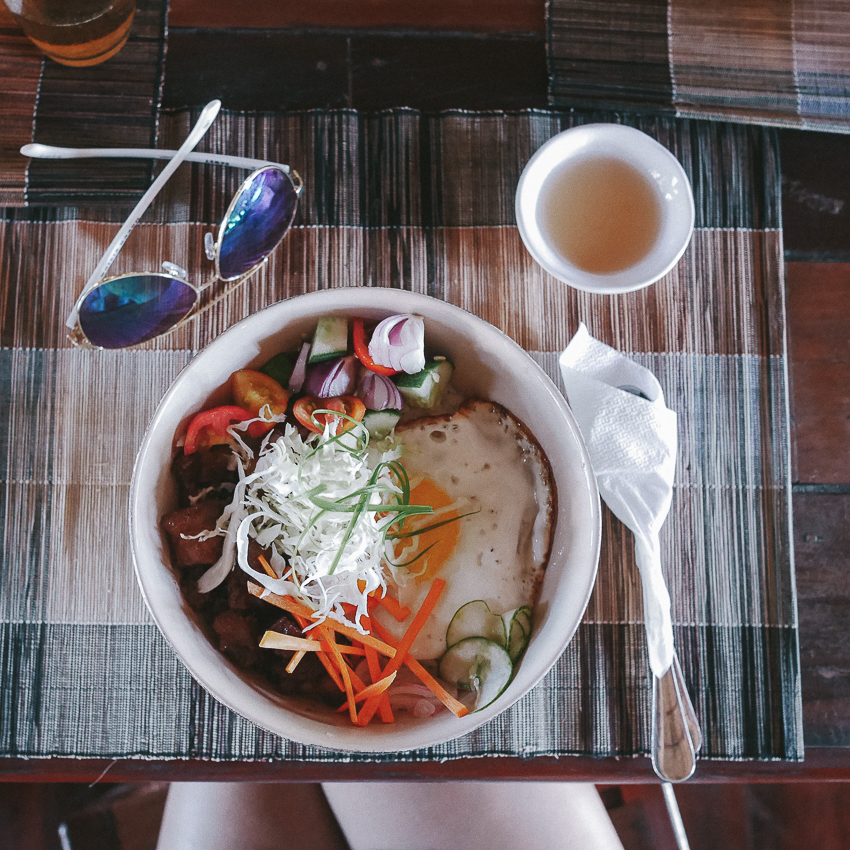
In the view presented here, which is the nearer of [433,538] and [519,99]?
[433,538]

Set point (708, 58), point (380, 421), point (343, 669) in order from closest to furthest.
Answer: point (343, 669) < point (380, 421) < point (708, 58)

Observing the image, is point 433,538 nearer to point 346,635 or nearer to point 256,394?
point 346,635

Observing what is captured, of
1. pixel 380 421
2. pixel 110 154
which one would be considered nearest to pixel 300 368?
pixel 380 421

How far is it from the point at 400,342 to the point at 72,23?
0.72 meters

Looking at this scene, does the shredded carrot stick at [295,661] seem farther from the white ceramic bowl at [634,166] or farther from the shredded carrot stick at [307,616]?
the white ceramic bowl at [634,166]

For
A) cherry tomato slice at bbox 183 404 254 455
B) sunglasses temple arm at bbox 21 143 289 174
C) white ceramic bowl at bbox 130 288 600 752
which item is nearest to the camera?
white ceramic bowl at bbox 130 288 600 752

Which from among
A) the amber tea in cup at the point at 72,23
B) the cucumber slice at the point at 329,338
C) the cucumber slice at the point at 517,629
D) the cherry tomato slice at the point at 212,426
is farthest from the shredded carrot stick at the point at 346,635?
the amber tea in cup at the point at 72,23

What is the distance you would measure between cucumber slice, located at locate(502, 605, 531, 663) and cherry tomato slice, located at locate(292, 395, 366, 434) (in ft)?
1.16

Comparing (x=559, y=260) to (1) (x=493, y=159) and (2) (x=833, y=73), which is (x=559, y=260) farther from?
(2) (x=833, y=73)

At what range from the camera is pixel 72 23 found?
1103 millimetres

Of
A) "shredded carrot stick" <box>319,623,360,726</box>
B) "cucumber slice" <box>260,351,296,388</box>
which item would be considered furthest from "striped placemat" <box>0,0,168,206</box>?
"shredded carrot stick" <box>319,623,360,726</box>

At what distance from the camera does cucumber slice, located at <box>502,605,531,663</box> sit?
100 centimetres

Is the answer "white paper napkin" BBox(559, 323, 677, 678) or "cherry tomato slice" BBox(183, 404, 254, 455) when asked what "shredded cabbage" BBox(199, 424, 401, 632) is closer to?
"cherry tomato slice" BBox(183, 404, 254, 455)

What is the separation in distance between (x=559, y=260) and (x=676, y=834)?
1.03m
